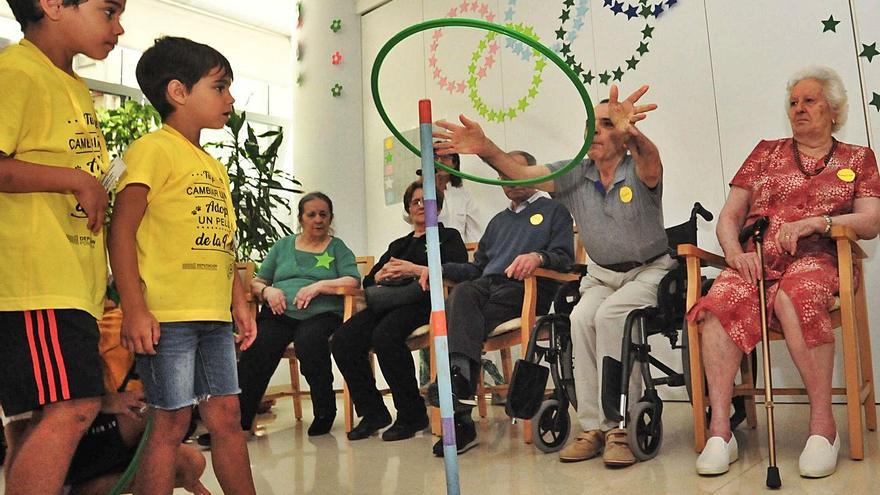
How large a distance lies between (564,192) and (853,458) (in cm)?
114

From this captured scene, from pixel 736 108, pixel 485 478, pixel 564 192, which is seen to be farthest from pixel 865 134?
Result: pixel 485 478

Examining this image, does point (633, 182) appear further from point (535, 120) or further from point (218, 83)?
point (535, 120)

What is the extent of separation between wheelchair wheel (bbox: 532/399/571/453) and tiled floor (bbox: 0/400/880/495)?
0.05 meters

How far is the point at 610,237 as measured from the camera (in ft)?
7.54

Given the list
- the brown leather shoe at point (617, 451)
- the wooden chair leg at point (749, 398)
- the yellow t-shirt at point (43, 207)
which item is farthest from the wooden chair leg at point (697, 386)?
the yellow t-shirt at point (43, 207)

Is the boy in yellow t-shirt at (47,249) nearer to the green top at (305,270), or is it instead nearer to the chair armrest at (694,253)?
the chair armrest at (694,253)

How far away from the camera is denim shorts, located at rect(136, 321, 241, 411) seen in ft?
4.39

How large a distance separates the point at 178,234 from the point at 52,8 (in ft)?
1.48

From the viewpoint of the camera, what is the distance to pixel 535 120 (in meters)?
4.06

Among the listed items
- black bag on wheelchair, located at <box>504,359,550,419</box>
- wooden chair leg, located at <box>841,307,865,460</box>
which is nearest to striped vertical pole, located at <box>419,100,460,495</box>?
black bag on wheelchair, located at <box>504,359,550,419</box>

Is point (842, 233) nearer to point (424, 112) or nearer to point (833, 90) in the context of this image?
point (833, 90)

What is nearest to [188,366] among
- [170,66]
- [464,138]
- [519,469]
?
[170,66]

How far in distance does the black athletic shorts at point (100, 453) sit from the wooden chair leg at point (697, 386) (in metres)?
1.52

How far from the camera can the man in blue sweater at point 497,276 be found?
2.42m
